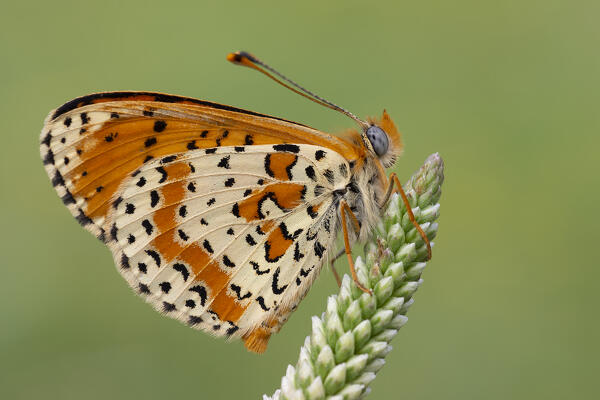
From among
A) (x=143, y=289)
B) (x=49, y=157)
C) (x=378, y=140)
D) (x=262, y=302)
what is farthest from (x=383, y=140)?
(x=49, y=157)

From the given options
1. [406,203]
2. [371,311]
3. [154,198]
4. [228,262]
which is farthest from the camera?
[154,198]

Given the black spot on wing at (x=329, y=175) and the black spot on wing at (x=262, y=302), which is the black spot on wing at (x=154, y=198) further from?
the black spot on wing at (x=329, y=175)

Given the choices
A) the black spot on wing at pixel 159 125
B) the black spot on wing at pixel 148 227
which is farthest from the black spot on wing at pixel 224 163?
the black spot on wing at pixel 148 227

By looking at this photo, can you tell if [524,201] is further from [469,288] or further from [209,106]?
[209,106]

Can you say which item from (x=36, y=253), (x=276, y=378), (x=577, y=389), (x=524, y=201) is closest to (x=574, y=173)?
(x=524, y=201)

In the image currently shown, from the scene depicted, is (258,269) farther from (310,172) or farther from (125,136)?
(125,136)
